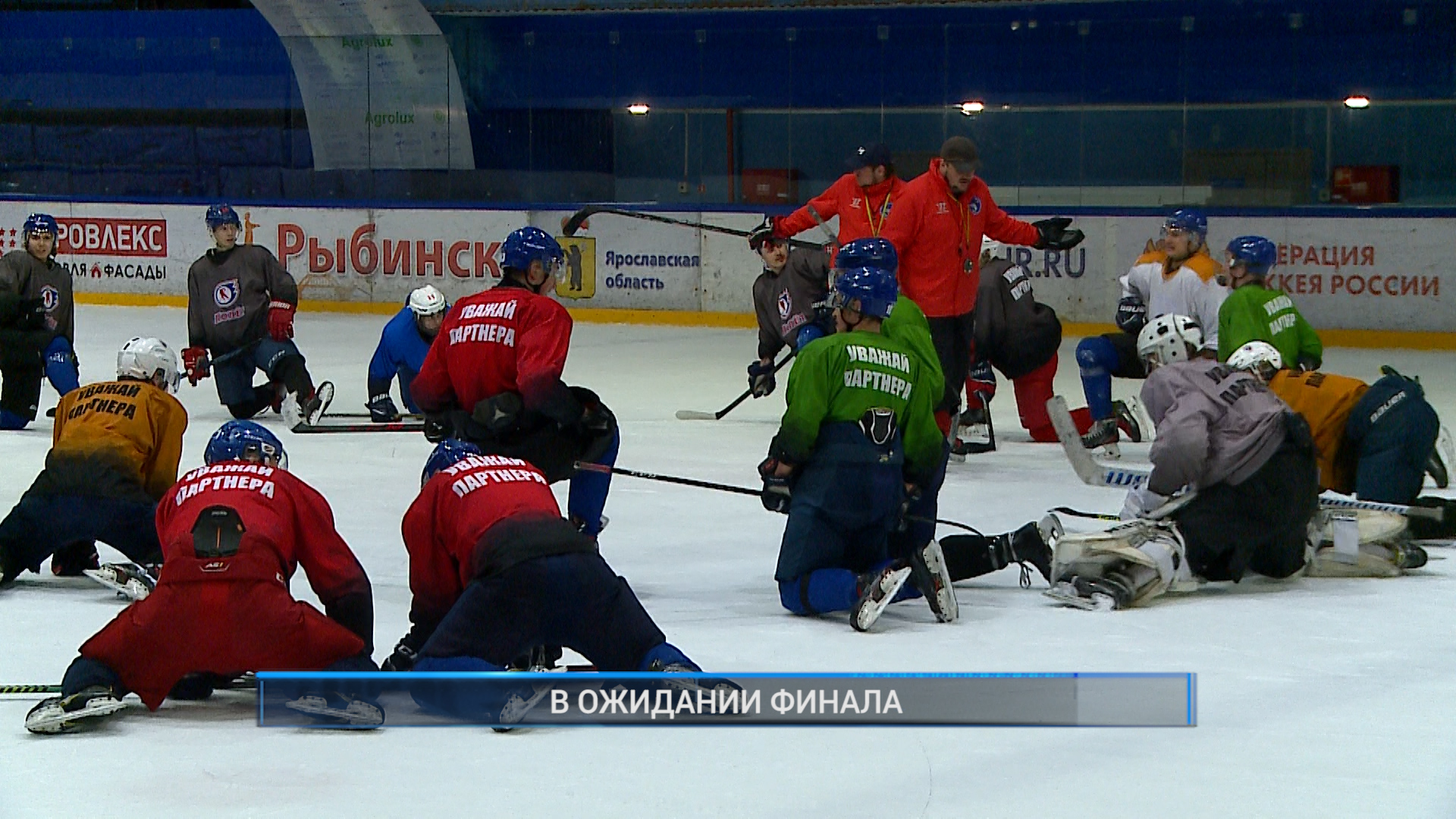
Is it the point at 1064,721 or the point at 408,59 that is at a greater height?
the point at 408,59

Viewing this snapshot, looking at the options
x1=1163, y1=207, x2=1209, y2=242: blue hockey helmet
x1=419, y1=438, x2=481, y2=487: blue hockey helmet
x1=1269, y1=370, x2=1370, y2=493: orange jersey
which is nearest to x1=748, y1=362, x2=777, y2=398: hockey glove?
x1=1163, y1=207, x2=1209, y2=242: blue hockey helmet

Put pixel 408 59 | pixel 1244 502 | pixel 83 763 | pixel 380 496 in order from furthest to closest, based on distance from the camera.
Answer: pixel 408 59
pixel 380 496
pixel 1244 502
pixel 83 763

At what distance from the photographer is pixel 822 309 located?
316 inches

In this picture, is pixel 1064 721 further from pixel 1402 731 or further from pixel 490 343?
pixel 490 343

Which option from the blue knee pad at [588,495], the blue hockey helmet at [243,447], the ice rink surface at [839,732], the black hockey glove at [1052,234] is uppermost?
the black hockey glove at [1052,234]

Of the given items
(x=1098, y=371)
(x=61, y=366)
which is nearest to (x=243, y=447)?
(x=1098, y=371)

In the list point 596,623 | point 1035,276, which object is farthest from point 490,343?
point 1035,276

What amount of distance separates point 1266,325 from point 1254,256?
1.24ft

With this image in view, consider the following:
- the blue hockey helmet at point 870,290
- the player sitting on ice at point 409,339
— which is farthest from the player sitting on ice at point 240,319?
the blue hockey helmet at point 870,290

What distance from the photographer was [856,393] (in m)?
5.16

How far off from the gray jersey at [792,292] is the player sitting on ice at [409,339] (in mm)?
1515

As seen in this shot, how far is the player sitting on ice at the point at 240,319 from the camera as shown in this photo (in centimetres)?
961

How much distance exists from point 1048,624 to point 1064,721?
43.3 inches

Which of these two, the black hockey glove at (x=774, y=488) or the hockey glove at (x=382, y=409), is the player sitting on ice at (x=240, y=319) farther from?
the black hockey glove at (x=774, y=488)
